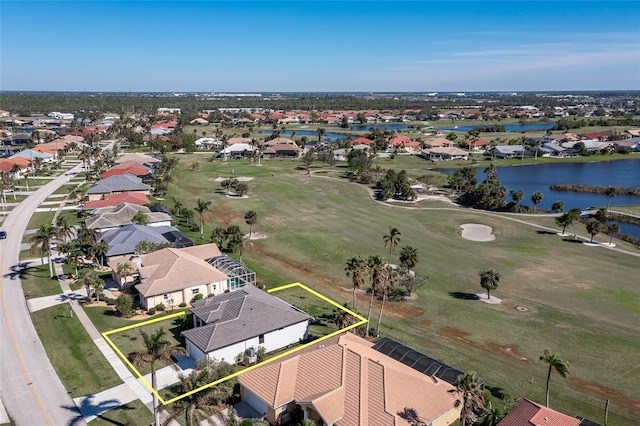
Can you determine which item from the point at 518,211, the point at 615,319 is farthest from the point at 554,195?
the point at 615,319

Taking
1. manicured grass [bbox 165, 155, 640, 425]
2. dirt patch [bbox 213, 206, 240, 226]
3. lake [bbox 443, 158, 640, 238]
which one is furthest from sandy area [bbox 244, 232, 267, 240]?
lake [bbox 443, 158, 640, 238]

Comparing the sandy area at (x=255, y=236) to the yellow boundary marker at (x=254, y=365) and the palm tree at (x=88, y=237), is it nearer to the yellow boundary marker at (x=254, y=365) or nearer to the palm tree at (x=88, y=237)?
the yellow boundary marker at (x=254, y=365)

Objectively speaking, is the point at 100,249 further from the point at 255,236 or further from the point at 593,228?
the point at 593,228

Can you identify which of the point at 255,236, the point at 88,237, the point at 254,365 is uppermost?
the point at 88,237

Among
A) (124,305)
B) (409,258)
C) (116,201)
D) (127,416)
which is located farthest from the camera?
(116,201)

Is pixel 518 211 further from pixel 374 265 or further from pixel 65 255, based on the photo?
pixel 65 255

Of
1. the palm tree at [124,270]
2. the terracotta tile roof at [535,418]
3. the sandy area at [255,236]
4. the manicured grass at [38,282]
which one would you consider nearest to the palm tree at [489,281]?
→ the terracotta tile roof at [535,418]

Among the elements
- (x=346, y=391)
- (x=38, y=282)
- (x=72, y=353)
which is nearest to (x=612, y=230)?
(x=346, y=391)
